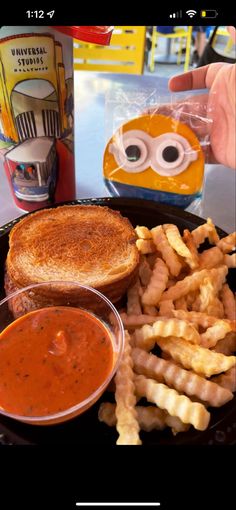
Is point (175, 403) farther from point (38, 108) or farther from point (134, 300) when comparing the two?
point (38, 108)

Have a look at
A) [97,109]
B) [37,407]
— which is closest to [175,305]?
[37,407]

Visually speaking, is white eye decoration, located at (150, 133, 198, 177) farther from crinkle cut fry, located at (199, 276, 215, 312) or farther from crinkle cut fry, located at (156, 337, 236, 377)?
crinkle cut fry, located at (156, 337, 236, 377)

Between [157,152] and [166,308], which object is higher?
[157,152]

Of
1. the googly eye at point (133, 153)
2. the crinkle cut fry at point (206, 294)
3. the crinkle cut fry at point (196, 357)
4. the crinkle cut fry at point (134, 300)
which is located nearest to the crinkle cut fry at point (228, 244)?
the crinkle cut fry at point (206, 294)

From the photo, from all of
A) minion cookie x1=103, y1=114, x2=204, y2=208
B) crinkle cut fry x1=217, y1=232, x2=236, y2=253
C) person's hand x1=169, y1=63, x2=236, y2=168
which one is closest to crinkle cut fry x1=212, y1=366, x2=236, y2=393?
crinkle cut fry x1=217, y1=232, x2=236, y2=253

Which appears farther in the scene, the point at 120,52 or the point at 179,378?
the point at 120,52

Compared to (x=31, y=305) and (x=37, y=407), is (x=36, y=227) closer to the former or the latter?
(x=31, y=305)
